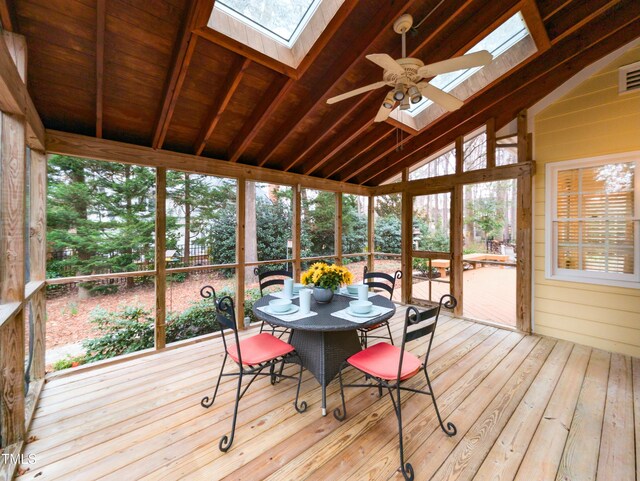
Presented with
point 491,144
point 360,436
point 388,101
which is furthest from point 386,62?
point 491,144

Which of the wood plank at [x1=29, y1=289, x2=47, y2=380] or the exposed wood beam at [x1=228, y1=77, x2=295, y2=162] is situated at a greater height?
the exposed wood beam at [x1=228, y1=77, x2=295, y2=162]

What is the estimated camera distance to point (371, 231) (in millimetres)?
6246

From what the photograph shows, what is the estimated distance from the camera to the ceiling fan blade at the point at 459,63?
1.89 m

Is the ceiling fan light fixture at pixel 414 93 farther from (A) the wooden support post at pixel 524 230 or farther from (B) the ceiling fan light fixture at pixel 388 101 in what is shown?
(A) the wooden support post at pixel 524 230

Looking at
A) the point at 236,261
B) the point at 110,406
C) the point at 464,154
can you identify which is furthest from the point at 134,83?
the point at 464,154

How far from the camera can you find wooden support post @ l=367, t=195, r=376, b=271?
20.4 feet

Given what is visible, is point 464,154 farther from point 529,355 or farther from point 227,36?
point 227,36

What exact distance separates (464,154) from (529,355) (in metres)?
3.23

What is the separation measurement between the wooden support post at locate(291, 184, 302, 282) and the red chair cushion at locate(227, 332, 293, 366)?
7.65 feet

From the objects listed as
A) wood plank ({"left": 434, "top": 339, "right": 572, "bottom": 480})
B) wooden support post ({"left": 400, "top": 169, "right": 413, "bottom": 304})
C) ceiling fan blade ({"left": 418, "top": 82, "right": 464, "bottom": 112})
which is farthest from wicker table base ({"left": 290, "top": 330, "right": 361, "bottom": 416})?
wooden support post ({"left": 400, "top": 169, "right": 413, "bottom": 304})

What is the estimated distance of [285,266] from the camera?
4891 mm

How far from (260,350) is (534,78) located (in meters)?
4.55

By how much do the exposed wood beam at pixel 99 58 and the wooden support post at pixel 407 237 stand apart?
481cm

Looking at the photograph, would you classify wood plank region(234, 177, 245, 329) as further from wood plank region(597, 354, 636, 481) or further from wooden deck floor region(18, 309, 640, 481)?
wood plank region(597, 354, 636, 481)
